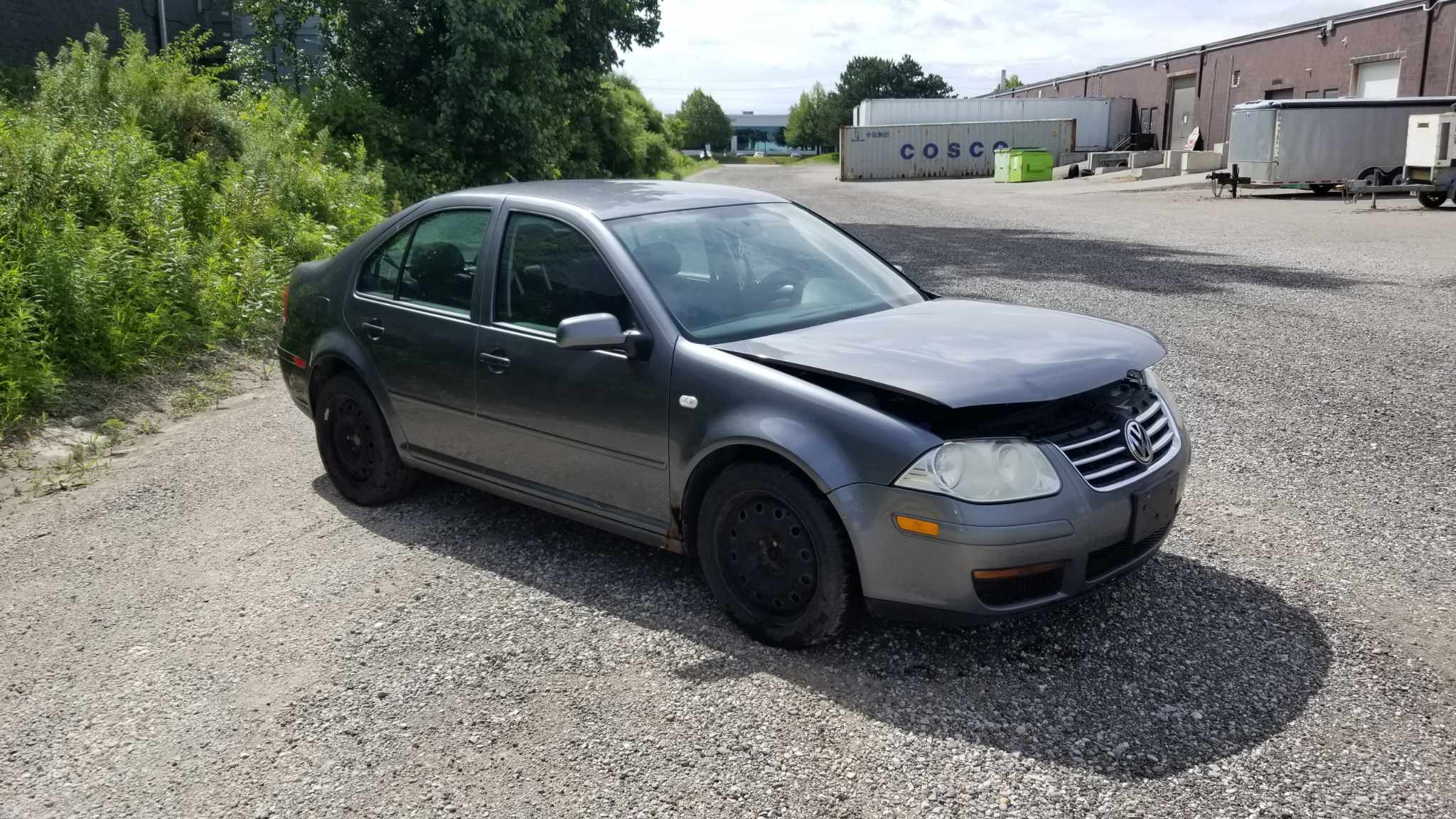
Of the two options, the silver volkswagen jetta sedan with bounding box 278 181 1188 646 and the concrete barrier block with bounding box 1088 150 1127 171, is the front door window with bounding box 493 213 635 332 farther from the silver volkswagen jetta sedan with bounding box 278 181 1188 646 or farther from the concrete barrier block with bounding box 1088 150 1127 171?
the concrete barrier block with bounding box 1088 150 1127 171

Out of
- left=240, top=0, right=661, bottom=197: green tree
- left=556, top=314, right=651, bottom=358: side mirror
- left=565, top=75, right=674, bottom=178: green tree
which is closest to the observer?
left=556, top=314, right=651, bottom=358: side mirror

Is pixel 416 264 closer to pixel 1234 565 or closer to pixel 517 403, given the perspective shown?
pixel 517 403

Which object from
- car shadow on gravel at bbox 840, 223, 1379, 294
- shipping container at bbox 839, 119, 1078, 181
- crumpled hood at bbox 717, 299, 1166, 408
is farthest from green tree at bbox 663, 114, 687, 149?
crumpled hood at bbox 717, 299, 1166, 408

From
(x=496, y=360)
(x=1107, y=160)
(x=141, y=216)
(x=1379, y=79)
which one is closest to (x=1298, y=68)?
(x=1379, y=79)

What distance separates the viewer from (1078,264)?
1450 cm

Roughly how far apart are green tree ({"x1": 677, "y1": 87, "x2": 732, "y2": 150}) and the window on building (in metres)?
110

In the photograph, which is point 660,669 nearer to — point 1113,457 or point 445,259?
point 1113,457

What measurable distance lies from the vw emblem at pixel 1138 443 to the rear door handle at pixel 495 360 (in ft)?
8.01

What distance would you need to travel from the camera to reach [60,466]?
261 inches

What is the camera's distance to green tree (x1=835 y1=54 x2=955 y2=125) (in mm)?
129625

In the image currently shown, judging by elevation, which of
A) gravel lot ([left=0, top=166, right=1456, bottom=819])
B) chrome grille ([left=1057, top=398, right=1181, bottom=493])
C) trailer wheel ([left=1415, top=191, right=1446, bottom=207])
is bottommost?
gravel lot ([left=0, top=166, right=1456, bottom=819])

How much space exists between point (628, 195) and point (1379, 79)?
42.1 meters

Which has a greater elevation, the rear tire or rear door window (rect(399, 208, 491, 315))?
rear door window (rect(399, 208, 491, 315))

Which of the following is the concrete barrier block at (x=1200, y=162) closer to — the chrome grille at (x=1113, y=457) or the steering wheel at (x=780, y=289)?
the steering wheel at (x=780, y=289)
